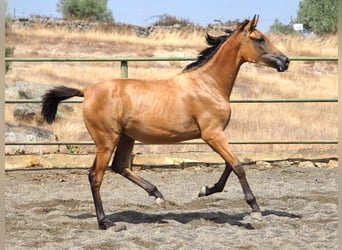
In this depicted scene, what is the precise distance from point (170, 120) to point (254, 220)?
1.02 metres

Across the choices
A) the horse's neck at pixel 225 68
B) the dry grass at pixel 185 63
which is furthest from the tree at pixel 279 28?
the horse's neck at pixel 225 68

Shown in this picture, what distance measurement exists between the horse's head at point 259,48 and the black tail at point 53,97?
4.62ft

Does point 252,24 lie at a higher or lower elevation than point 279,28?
higher

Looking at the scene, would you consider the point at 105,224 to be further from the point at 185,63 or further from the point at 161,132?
the point at 185,63

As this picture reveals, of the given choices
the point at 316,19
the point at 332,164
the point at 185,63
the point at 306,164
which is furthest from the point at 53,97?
the point at 316,19

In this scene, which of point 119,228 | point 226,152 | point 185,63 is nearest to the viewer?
point 119,228

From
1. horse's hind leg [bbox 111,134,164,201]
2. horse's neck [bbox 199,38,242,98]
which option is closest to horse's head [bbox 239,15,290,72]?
horse's neck [bbox 199,38,242,98]

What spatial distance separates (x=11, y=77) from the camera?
71.8 feet

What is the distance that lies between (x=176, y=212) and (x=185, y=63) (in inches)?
789

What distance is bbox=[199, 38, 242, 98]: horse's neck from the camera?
17.3 feet

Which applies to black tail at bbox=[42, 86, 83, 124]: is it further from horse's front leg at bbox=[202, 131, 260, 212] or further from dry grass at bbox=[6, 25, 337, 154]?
dry grass at bbox=[6, 25, 337, 154]

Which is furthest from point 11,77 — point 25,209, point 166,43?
point 25,209

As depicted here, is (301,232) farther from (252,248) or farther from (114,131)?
(114,131)

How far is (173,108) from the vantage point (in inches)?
200
